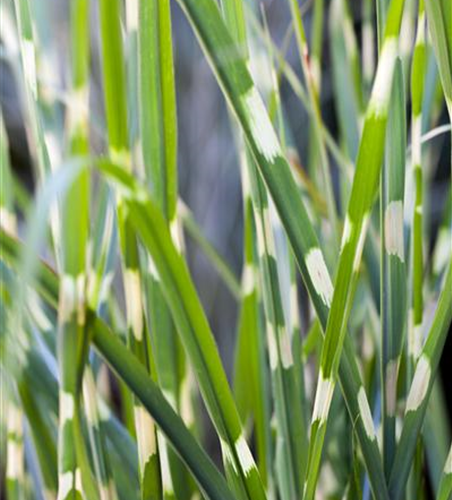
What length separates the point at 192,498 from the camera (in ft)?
1.47

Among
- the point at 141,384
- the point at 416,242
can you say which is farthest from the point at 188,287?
the point at 416,242

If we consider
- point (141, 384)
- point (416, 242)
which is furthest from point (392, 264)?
point (141, 384)

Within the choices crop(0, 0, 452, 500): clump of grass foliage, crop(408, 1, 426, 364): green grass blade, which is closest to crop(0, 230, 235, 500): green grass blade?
crop(0, 0, 452, 500): clump of grass foliage

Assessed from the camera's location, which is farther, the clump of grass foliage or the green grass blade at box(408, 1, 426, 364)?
the green grass blade at box(408, 1, 426, 364)

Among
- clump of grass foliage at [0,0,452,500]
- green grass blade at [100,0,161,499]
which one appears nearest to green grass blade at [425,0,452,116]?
clump of grass foliage at [0,0,452,500]

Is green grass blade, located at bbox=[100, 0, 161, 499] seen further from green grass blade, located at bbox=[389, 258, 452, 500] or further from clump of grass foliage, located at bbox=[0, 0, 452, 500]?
green grass blade, located at bbox=[389, 258, 452, 500]

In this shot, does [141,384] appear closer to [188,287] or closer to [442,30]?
[188,287]

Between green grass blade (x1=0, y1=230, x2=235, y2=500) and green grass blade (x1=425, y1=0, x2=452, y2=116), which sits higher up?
green grass blade (x1=425, y1=0, x2=452, y2=116)

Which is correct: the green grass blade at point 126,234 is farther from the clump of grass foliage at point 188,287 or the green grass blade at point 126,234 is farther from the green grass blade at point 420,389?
the green grass blade at point 420,389

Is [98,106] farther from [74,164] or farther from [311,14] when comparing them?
[74,164]

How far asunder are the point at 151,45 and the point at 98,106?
3.03 feet

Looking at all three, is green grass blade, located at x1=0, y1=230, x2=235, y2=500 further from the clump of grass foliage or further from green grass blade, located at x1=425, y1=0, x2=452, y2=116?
green grass blade, located at x1=425, y1=0, x2=452, y2=116

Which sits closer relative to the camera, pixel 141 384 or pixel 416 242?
pixel 141 384

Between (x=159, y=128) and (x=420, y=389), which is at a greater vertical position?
(x=159, y=128)
